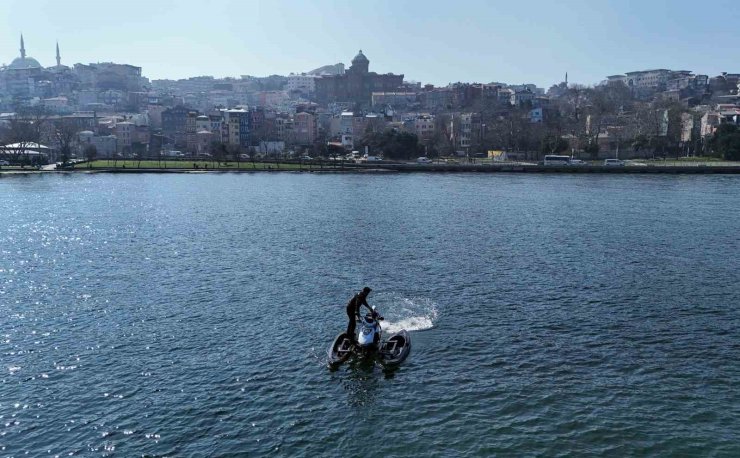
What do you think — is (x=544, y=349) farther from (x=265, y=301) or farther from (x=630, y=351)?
(x=265, y=301)

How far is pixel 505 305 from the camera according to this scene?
29.4m

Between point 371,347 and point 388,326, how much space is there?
11.7 feet

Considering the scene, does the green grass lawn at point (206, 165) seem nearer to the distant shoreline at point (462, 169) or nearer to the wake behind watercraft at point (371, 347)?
the distant shoreline at point (462, 169)

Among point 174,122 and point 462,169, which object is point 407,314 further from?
point 174,122

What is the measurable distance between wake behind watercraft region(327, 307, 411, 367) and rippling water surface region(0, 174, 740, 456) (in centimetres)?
58

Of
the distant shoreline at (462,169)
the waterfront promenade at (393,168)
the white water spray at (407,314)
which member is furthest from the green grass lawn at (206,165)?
the white water spray at (407,314)

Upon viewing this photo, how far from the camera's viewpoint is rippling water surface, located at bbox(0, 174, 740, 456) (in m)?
17.6

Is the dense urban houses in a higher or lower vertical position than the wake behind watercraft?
higher

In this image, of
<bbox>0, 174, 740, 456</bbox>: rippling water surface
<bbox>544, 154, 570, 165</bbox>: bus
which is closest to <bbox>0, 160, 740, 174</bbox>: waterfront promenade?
<bbox>544, 154, 570, 165</bbox>: bus

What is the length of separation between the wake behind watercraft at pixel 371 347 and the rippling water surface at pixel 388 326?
581 millimetres

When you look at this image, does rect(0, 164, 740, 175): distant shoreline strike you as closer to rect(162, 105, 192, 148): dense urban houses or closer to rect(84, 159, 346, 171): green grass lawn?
rect(84, 159, 346, 171): green grass lawn

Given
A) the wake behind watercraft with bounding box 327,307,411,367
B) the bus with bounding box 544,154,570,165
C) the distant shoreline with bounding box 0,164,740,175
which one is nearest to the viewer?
the wake behind watercraft with bounding box 327,307,411,367

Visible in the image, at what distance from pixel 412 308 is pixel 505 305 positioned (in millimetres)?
4422

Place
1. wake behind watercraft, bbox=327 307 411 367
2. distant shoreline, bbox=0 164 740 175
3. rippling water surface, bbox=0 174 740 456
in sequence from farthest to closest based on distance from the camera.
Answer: distant shoreline, bbox=0 164 740 175 < wake behind watercraft, bbox=327 307 411 367 < rippling water surface, bbox=0 174 740 456
